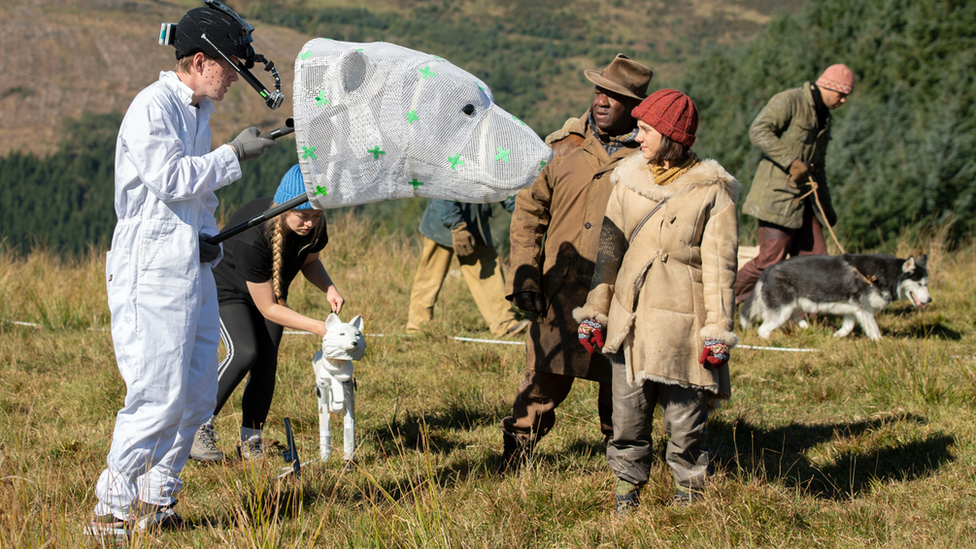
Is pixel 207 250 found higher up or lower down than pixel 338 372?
higher up

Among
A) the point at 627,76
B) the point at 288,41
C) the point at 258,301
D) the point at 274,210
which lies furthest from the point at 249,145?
the point at 288,41

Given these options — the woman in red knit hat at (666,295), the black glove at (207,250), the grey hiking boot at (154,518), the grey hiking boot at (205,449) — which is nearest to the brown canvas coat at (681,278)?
the woman in red knit hat at (666,295)

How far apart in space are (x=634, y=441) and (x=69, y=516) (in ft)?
7.77

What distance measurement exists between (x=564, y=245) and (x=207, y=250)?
1.63m

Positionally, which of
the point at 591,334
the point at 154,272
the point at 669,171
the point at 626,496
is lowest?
the point at 626,496

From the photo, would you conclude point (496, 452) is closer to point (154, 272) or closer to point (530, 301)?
point (530, 301)

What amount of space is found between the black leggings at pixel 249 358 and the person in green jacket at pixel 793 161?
4.25 metres

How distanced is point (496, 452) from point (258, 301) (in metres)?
1.50

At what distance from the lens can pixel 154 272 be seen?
2.83m

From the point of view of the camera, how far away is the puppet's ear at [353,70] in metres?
2.70

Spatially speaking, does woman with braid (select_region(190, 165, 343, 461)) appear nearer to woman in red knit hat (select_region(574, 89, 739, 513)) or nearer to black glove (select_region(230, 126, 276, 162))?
black glove (select_region(230, 126, 276, 162))

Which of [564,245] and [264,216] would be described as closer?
[264,216]

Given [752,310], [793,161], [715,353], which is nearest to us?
[715,353]

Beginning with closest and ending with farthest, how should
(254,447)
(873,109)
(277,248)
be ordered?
(277,248)
(254,447)
(873,109)
